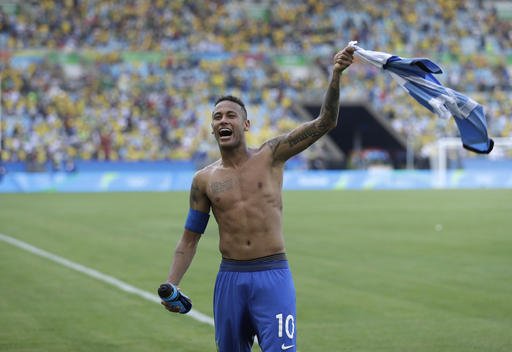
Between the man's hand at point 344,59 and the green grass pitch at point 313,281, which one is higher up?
the man's hand at point 344,59

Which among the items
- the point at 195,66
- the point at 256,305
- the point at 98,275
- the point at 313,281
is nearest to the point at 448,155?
the point at 195,66

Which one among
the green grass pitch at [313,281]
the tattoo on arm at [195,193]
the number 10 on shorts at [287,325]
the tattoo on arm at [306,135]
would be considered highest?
the tattoo on arm at [306,135]

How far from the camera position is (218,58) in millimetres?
57438

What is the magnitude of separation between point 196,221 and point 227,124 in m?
0.74

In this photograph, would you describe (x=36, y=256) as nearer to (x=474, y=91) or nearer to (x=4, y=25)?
(x=4, y=25)

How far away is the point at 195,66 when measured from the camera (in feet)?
187

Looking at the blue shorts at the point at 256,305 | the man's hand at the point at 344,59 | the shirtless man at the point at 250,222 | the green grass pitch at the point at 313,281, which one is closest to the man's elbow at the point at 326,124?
the shirtless man at the point at 250,222

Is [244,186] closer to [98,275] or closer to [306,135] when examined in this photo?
[306,135]

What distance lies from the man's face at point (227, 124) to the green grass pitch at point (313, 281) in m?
Answer: 3.66

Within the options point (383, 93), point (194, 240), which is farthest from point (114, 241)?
point (383, 93)

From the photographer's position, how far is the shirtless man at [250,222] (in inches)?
244

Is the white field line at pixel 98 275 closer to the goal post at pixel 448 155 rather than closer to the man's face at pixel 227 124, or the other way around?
the man's face at pixel 227 124

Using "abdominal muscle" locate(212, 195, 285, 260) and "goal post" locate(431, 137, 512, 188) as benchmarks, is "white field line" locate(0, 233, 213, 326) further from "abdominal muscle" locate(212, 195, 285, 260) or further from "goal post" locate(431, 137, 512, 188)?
"goal post" locate(431, 137, 512, 188)

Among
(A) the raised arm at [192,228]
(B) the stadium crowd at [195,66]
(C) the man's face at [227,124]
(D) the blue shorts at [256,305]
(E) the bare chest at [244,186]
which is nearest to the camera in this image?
(D) the blue shorts at [256,305]
